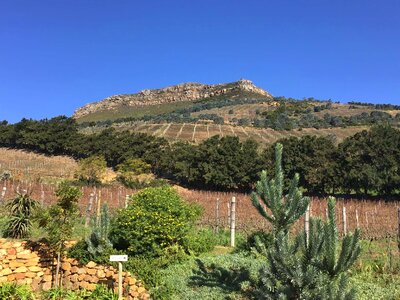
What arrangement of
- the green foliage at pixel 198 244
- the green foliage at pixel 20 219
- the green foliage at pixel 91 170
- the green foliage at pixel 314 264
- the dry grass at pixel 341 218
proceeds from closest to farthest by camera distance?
the green foliage at pixel 314 264 < the green foliage at pixel 198 244 < the green foliage at pixel 20 219 < the dry grass at pixel 341 218 < the green foliage at pixel 91 170

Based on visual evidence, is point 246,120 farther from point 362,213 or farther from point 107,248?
point 107,248

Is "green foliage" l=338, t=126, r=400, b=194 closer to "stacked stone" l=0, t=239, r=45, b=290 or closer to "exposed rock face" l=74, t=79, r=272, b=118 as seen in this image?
"stacked stone" l=0, t=239, r=45, b=290

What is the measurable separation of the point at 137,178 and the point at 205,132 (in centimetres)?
2499

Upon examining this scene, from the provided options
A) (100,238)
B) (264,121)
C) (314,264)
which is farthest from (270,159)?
(314,264)

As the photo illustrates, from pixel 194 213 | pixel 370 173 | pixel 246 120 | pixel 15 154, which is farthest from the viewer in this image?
pixel 246 120

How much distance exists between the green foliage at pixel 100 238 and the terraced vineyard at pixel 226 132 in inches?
1979

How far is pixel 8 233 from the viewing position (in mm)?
11570

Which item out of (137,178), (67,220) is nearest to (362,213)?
(67,220)

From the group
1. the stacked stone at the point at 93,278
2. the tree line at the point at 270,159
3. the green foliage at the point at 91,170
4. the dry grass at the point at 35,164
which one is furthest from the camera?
the dry grass at the point at 35,164

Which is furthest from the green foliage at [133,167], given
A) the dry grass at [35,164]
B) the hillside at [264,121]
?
the hillside at [264,121]

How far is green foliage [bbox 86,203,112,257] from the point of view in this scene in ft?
33.4

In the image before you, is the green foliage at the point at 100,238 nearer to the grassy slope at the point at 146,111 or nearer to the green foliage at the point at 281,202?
the green foliage at the point at 281,202

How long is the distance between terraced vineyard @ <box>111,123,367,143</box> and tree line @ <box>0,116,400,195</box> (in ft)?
36.2

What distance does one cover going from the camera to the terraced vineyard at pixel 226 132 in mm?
64125
